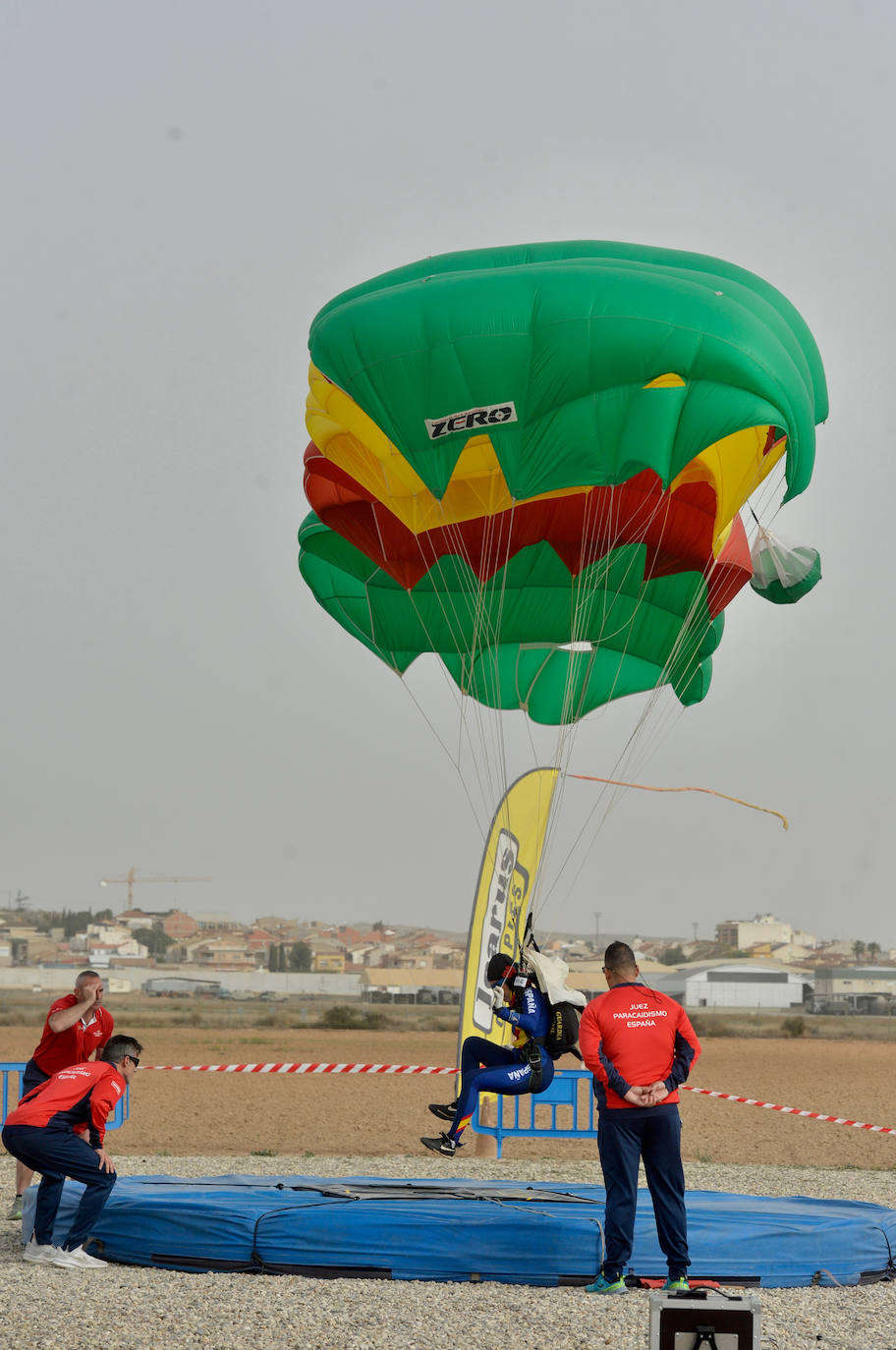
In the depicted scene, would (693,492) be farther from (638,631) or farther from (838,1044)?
(838,1044)

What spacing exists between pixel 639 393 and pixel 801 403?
113 cm

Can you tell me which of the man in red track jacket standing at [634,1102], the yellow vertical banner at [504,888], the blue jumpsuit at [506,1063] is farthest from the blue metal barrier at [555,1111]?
the man in red track jacket standing at [634,1102]

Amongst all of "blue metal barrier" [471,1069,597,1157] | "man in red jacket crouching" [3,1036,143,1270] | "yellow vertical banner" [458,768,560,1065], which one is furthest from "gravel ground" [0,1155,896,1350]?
"blue metal barrier" [471,1069,597,1157]

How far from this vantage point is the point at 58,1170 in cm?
604

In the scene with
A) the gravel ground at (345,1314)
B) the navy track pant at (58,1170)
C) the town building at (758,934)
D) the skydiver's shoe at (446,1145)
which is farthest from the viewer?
the town building at (758,934)

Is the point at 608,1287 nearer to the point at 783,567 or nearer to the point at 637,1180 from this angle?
the point at 637,1180

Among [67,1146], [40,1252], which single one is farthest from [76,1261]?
[67,1146]

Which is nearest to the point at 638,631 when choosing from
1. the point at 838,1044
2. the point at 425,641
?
the point at 425,641

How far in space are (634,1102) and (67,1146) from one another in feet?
8.38

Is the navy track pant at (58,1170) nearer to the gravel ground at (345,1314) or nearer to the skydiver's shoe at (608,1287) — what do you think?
the gravel ground at (345,1314)

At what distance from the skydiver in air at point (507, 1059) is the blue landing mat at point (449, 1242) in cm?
74

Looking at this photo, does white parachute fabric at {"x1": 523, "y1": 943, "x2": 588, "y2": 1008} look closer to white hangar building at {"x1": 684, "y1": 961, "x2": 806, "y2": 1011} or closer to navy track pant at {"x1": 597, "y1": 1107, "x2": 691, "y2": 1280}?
navy track pant at {"x1": 597, "y1": 1107, "x2": 691, "y2": 1280}

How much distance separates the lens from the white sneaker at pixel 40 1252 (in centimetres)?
610

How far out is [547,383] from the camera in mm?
7984
